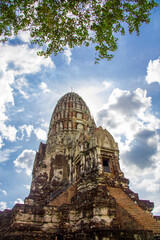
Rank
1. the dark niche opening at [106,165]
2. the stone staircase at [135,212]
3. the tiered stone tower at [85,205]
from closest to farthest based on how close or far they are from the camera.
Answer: the stone staircase at [135,212] < the tiered stone tower at [85,205] < the dark niche opening at [106,165]

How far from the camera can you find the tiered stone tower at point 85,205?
428 inches

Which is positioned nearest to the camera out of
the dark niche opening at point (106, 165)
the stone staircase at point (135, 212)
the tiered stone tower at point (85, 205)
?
the stone staircase at point (135, 212)

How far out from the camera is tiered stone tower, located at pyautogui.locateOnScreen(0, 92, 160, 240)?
10.9 metres

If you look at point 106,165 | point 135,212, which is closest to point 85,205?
point 135,212

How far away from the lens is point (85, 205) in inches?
485

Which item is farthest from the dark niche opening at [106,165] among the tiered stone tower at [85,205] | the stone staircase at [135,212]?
the stone staircase at [135,212]

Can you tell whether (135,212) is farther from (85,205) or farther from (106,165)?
(106,165)

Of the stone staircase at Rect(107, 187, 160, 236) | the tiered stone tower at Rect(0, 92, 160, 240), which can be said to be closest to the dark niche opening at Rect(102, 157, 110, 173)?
the tiered stone tower at Rect(0, 92, 160, 240)

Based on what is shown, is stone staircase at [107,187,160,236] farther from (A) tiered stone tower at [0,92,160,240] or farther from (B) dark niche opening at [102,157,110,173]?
(B) dark niche opening at [102,157,110,173]

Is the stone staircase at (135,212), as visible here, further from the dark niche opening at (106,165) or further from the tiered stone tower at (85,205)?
the dark niche opening at (106,165)

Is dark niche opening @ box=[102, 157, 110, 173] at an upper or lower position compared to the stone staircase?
upper

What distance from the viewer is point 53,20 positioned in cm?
805

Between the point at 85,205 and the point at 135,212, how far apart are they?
11.1 ft

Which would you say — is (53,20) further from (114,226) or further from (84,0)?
(114,226)
